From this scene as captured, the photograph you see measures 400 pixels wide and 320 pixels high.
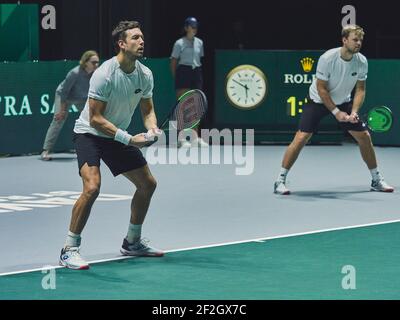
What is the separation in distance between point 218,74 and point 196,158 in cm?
225

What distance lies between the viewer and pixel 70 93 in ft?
53.2

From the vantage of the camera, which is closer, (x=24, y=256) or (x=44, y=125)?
(x=24, y=256)

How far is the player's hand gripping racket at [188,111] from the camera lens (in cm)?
1016

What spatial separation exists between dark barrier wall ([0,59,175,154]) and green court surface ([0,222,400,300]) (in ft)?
21.4

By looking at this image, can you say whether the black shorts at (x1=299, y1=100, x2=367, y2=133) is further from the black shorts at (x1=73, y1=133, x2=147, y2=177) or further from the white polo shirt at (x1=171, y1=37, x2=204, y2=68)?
the white polo shirt at (x1=171, y1=37, x2=204, y2=68)

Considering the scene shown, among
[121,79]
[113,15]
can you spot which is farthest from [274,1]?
[121,79]

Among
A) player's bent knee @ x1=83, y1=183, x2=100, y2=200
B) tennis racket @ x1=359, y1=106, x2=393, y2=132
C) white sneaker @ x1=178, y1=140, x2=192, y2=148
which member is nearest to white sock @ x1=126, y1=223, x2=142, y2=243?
player's bent knee @ x1=83, y1=183, x2=100, y2=200

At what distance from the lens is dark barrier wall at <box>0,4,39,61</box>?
17.6 metres

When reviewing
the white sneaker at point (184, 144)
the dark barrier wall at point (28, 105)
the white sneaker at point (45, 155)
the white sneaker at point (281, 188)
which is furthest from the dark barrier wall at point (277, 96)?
the white sneaker at point (281, 188)

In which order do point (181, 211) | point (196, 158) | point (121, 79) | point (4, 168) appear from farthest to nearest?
point (196, 158)
point (4, 168)
point (181, 211)
point (121, 79)

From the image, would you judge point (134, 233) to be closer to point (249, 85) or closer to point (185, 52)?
point (185, 52)

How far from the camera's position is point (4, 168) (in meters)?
15.6

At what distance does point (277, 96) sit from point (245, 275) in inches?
365
